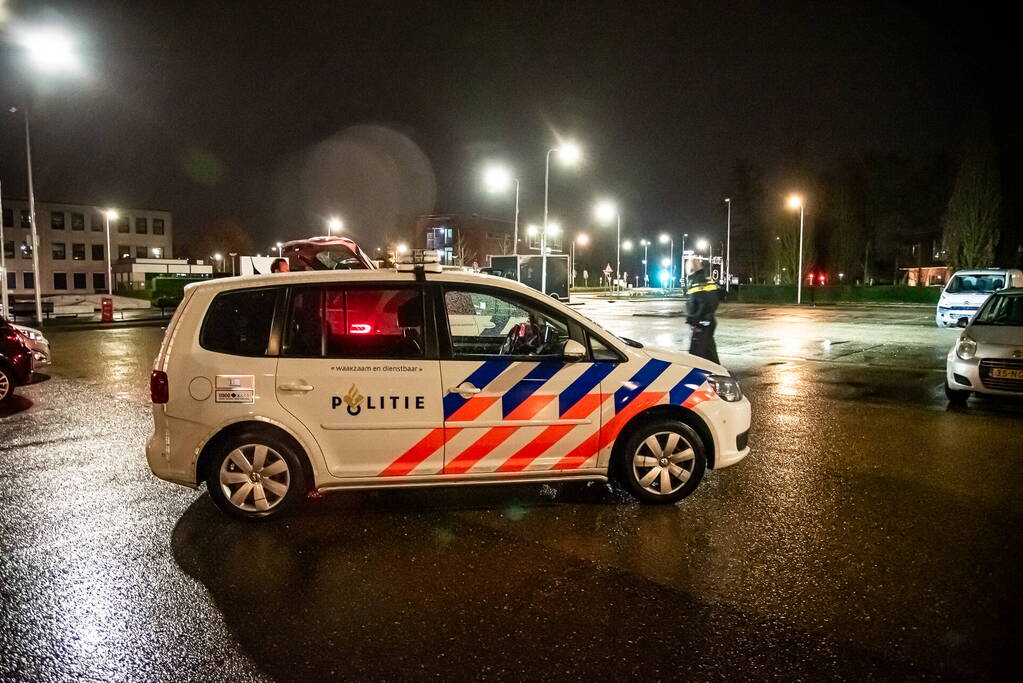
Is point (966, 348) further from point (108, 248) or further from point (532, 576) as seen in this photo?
point (108, 248)

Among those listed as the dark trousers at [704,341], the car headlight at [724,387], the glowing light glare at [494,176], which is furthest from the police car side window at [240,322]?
the glowing light glare at [494,176]

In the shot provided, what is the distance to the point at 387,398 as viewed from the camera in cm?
532

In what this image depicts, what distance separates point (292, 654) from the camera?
11.6 feet

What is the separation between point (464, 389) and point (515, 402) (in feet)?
1.27

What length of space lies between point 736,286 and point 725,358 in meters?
44.4

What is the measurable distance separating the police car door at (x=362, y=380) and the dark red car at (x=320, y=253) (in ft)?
25.6

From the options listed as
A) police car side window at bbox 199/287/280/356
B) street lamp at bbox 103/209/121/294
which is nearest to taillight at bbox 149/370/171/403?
police car side window at bbox 199/287/280/356

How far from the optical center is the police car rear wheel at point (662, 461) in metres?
5.64

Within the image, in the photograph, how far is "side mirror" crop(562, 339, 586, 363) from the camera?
5434mm

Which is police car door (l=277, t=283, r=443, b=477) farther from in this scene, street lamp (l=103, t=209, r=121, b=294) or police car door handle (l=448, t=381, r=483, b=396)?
street lamp (l=103, t=209, r=121, b=294)

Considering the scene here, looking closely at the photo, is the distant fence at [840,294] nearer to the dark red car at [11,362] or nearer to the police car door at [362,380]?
the dark red car at [11,362]

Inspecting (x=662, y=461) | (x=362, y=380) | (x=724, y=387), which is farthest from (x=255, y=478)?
(x=724, y=387)

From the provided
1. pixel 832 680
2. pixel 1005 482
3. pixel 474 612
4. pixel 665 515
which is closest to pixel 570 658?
pixel 474 612

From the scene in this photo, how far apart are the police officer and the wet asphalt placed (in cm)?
224
